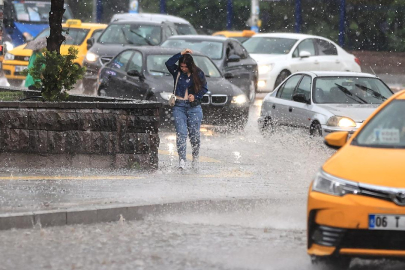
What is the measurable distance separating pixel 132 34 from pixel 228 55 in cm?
437

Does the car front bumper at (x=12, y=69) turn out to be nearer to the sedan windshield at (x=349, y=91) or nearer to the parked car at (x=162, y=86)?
the parked car at (x=162, y=86)

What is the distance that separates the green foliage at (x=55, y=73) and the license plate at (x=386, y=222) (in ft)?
24.1

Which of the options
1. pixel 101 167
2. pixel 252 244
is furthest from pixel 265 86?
pixel 252 244

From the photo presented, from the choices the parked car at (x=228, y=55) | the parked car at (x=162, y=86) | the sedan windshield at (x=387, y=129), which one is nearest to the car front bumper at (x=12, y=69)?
the parked car at (x=228, y=55)

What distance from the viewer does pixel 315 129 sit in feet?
54.9

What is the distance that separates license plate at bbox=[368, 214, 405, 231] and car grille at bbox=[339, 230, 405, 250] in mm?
39

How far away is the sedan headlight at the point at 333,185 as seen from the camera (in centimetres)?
747

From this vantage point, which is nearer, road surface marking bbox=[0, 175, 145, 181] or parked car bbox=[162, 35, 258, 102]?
road surface marking bbox=[0, 175, 145, 181]

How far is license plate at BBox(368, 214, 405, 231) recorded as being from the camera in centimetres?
732

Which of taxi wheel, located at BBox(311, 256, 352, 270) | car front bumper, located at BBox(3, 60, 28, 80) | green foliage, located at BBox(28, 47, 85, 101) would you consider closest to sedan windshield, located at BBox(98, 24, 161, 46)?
car front bumper, located at BBox(3, 60, 28, 80)

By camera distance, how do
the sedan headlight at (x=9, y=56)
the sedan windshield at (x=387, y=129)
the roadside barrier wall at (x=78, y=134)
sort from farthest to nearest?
1. the sedan headlight at (x=9, y=56)
2. the roadside barrier wall at (x=78, y=134)
3. the sedan windshield at (x=387, y=129)

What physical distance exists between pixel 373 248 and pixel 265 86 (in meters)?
20.7

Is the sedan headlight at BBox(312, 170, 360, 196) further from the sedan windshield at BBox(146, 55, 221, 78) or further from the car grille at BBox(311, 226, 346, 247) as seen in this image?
the sedan windshield at BBox(146, 55, 221, 78)

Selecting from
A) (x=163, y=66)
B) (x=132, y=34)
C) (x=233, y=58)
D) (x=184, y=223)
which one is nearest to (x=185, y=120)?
(x=184, y=223)
